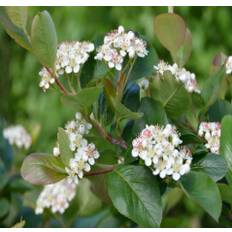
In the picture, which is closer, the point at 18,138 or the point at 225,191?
the point at 225,191

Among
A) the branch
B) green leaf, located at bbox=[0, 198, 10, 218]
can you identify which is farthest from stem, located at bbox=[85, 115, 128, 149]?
green leaf, located at bbox=[0, 198, 10, 218]

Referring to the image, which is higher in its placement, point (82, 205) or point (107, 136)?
point (107, 136)

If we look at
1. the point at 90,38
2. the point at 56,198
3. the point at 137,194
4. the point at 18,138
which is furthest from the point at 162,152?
the point at 90,38

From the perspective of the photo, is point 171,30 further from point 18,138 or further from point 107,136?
point 18,138

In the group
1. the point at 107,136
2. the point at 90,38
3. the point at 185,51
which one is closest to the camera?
the point at 107,136

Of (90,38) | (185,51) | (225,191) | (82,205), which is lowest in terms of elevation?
(90,38)

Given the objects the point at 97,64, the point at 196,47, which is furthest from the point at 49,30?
the point at 196,47

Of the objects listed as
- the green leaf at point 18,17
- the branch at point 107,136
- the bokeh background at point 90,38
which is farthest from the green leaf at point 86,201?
the bokeh background at point 90,38

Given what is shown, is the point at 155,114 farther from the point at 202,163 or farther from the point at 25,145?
the point at 25,145
